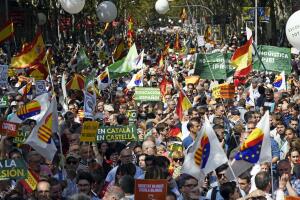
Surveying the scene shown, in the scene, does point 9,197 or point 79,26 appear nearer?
point 9,197

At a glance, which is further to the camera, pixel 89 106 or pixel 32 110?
pixel 89 106

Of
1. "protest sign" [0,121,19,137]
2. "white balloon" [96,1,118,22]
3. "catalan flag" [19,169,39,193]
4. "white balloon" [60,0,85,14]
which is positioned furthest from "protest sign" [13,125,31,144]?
"white balloon" [96,1,118,22]

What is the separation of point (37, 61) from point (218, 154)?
941 centimetres

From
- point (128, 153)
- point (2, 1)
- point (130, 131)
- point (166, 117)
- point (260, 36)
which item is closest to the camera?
point (128, 153)

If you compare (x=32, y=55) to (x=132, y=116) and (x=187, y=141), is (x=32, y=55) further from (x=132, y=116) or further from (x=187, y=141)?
(x=187, y=141)

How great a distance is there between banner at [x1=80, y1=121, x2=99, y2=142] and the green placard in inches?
116

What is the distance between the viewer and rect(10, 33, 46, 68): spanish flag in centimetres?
1812

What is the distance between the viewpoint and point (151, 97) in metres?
18.0

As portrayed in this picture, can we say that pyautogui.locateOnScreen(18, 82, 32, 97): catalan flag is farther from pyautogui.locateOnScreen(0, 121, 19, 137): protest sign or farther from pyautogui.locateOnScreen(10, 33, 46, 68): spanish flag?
pyautogui.locateOnScreen(0, 121, 19, 137): protest sign

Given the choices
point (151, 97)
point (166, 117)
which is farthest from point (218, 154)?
point (151, 97)

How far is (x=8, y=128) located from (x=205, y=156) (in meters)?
3.37

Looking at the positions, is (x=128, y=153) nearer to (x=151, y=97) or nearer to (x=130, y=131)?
(x=130, y=131)

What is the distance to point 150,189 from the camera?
338 inches

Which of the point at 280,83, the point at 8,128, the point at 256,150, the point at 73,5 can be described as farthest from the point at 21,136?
the point at 73,5
